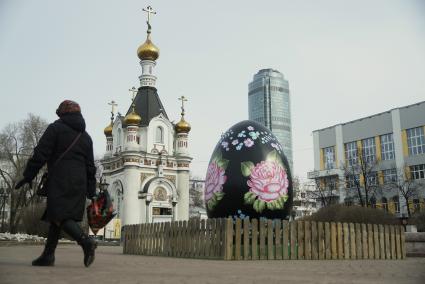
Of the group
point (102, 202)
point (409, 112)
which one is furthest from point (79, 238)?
point (409, 112)

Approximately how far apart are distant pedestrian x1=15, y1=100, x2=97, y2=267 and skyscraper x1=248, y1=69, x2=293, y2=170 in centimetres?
18572

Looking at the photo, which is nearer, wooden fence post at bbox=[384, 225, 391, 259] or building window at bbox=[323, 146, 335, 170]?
wooden fence post at bbox=[384, 225, 391, 259]

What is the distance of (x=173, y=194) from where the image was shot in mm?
43250

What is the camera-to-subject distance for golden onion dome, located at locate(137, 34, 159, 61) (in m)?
45.6

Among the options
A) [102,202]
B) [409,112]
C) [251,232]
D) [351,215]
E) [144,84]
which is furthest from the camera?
[409,112]

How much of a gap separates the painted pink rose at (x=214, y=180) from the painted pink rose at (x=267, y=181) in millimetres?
784

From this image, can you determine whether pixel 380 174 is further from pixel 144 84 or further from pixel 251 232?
pixel 251 232

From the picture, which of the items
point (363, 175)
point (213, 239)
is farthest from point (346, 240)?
point (363, 175)

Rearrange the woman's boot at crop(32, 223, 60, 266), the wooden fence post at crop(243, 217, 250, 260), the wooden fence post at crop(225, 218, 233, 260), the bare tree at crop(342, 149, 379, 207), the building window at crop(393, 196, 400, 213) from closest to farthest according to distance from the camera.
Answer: the woman's boot at crop(32, 223, 60, 266)
the wooden fence post at crop(225, 218, 233, 260)
the wooden fence post at crop(243, 217, 250, 260)
the bare tree at crop(342, 149, 379, 207)
the building window at crop(393, 196, 400, 213)

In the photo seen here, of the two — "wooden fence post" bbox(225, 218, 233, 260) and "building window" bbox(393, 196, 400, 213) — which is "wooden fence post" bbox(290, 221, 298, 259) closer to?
"wooden fence post" bbox(225, 218, 233, 260)

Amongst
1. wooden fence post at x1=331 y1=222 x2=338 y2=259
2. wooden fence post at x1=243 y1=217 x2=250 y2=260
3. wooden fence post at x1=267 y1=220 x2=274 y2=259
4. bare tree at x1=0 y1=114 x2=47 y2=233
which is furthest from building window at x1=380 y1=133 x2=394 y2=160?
wooden fence post at x1=243 y1=217 x2=250 y2=260

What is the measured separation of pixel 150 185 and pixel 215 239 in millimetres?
31973

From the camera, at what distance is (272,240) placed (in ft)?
35.2

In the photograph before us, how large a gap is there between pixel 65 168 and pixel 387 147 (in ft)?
196
